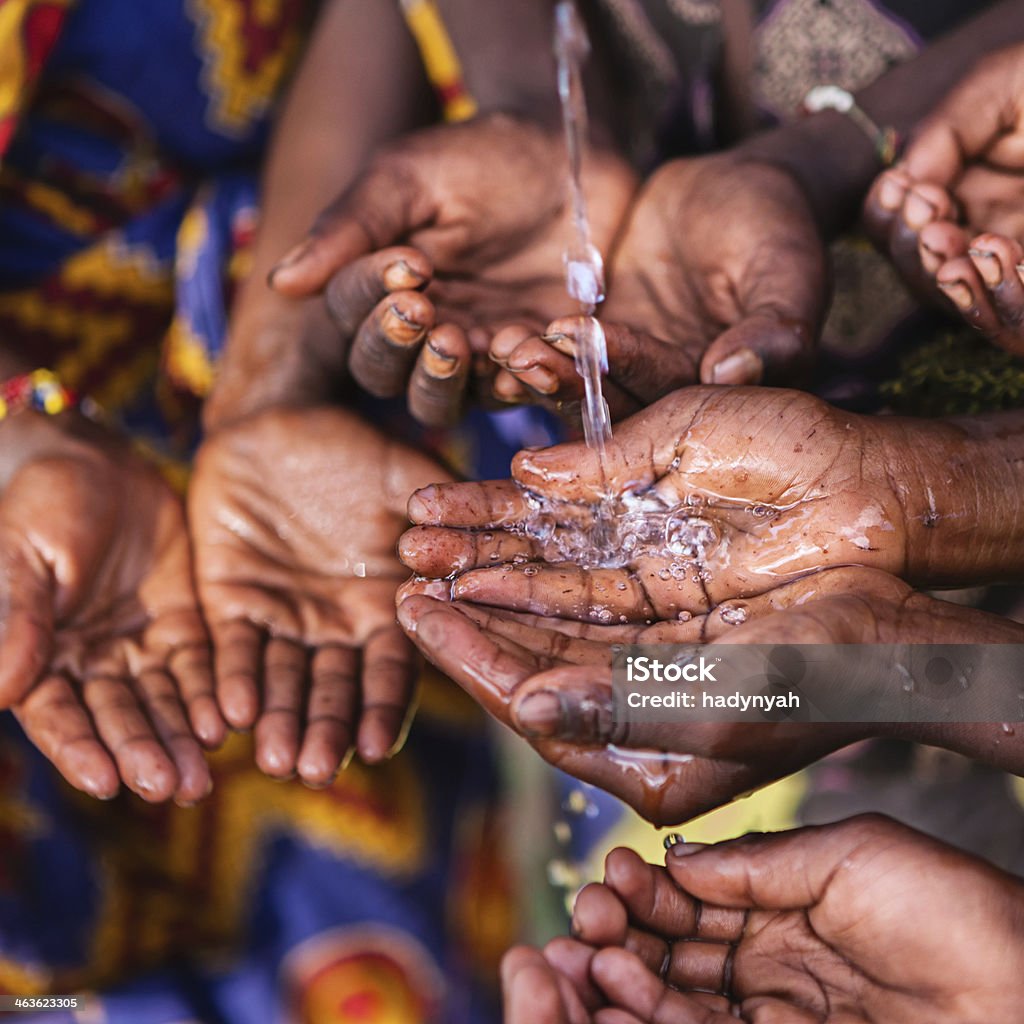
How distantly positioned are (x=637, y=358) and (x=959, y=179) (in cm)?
59

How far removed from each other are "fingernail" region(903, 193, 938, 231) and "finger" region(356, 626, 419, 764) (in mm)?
883

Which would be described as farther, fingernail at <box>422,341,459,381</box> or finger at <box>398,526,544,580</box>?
fingernail at <box>422,341,459,381</box>

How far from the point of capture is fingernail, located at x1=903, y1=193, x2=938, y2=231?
1.36 metres

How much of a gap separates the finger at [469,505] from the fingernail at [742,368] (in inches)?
11.1

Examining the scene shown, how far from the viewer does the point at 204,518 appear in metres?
1.50

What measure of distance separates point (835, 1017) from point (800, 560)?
0.45 meters

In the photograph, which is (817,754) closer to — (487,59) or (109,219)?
(487,59)

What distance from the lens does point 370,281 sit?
51.4 inches

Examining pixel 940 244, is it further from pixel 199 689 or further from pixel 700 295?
pixel 199 689

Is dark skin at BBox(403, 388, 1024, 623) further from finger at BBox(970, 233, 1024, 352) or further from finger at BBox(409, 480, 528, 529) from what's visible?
finger at BBox(970, 233, 1024, 352)

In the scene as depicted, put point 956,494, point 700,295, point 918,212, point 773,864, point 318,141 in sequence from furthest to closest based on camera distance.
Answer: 1. point 318,141
2. point 700,295
3. point 918,212
4. point 956,494
5. point 773,864

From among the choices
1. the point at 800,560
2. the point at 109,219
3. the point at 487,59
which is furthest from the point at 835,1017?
the point at 109,219

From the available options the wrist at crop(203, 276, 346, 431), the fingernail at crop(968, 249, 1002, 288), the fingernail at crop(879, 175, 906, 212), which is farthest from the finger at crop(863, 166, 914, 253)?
the wrist at crop(203, 276, 346, 431)

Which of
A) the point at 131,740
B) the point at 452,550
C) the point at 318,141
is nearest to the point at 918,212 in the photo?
the point at 452,550
